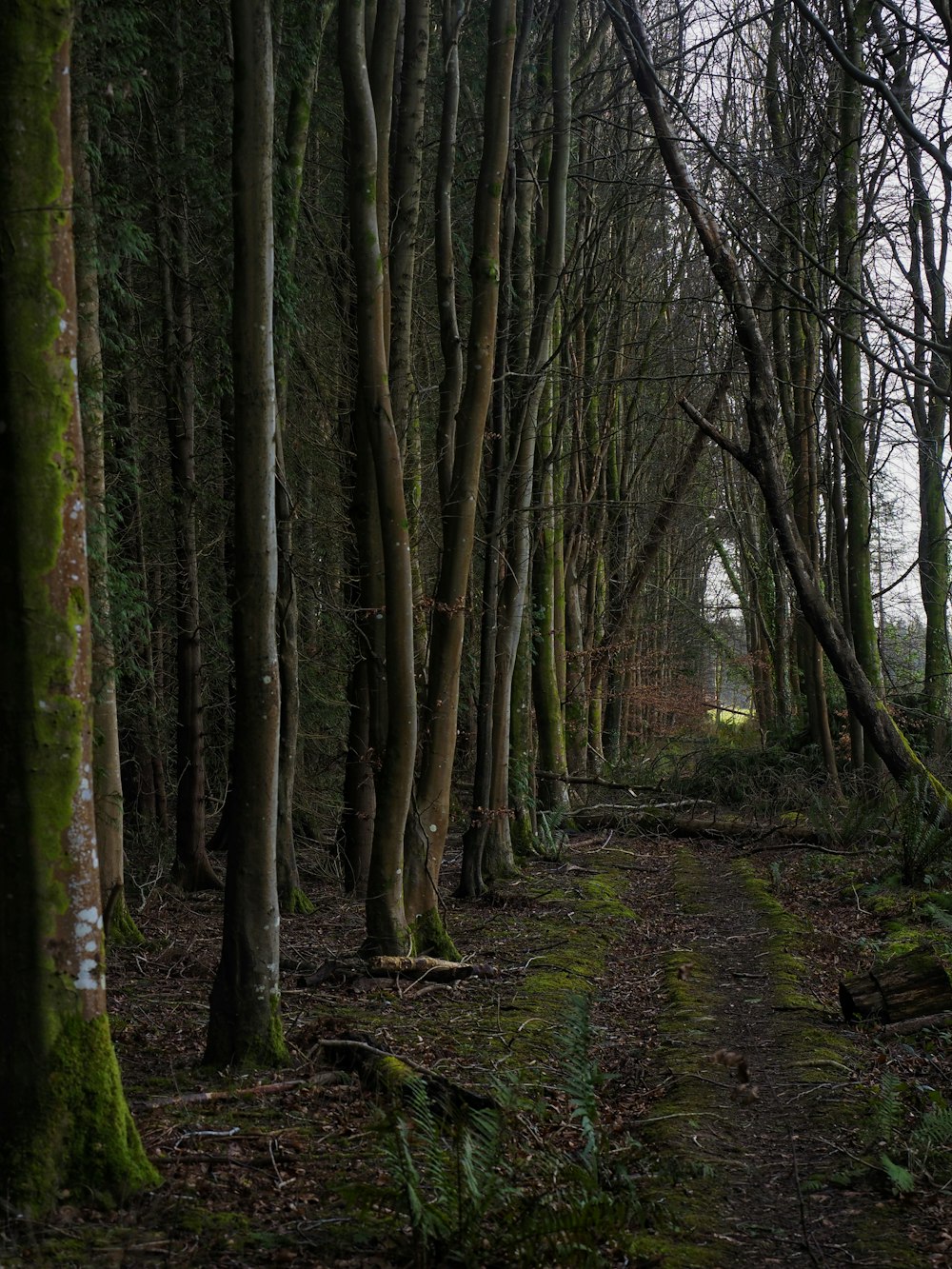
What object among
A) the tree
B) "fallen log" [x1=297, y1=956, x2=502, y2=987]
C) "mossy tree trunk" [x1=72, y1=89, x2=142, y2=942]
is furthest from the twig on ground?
the tree

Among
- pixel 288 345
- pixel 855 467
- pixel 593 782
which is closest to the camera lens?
pixel 288 345

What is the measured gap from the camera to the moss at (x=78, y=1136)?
3922 mm

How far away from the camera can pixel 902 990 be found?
7.20 meters

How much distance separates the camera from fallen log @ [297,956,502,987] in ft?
26.8

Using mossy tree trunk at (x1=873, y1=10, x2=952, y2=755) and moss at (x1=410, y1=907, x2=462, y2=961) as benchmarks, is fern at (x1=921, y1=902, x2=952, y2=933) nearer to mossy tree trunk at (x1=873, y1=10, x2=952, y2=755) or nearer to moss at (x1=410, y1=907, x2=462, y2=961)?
moss at (x1=410, y1=907, x2=462, y2=961)

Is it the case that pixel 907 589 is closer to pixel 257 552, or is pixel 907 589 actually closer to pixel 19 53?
pixel 257 552

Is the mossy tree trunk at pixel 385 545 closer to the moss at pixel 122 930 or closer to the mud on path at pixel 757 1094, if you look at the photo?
the mud on path at pixel 757 1094

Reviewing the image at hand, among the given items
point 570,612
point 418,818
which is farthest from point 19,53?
point 570,612

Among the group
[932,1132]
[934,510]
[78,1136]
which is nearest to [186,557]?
[78,1136]

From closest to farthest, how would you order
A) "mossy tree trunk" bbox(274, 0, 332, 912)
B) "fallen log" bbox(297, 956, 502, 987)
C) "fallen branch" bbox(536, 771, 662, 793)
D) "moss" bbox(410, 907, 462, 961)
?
"fallen log" bbox(297, 956, 502, 987) < "moss" bbox(410, 907, 462, 961) < "mossy tree trunk" bbox(274, 0, 332, 912) < "fallen branch" bbox(536, 771, 662, 793)

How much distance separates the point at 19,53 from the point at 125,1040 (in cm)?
513

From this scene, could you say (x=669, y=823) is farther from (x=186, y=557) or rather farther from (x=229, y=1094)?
(x=229, y=1094)

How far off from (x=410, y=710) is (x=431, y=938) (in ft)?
6.45

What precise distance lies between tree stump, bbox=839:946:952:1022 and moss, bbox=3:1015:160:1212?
492 centimetres
